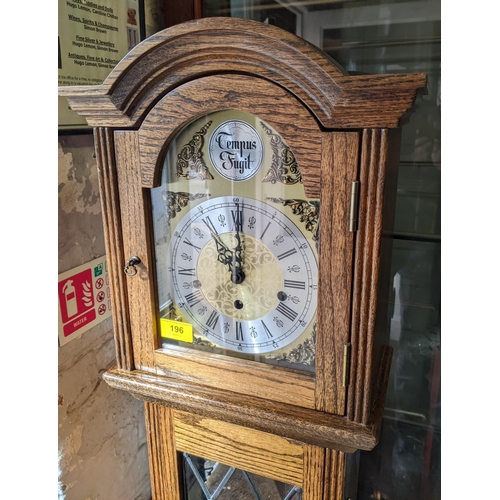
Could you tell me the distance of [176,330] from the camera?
2.47ft

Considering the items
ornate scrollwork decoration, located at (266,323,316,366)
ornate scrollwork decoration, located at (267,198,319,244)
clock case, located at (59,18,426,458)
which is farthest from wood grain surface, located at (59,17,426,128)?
ornate scrollwork decoration, located at (266,323,316,366)

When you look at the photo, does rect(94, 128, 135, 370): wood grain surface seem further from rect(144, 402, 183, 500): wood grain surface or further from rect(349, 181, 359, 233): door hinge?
rect(349, 181, 359, 233): door hinge

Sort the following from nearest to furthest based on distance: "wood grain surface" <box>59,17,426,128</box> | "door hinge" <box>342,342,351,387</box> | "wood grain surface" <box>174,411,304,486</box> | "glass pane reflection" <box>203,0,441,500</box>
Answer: "wood grain surface" <box>59,17,426,128</box> → "door hinge" <box>342,342,351,387</box> → "wood grain surface" <box>174,411,304,486</box> → "glass pane reflection" <box>203,0,441,500</box>

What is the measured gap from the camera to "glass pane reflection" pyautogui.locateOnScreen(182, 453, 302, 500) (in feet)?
2.53

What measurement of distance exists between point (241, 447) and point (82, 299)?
418 millimetres

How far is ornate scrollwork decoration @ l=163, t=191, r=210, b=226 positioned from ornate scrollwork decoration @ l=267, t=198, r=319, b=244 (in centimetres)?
15

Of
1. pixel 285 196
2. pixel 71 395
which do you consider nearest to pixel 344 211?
pixel 285 196

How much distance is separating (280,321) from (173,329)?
194mm

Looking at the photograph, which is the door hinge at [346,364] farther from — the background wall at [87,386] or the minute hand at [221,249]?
the background wall at [87,386]

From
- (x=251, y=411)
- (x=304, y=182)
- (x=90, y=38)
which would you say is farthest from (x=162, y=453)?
(x=90, y=38)

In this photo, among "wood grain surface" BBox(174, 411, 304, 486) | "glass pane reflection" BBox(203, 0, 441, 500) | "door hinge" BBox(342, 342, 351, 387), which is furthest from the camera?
"glass pane reflection" BBox(203, 0, 441, 500)

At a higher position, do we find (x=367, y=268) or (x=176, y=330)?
(x=367, y=268)

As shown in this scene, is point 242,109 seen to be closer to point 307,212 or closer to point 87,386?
point 307,212

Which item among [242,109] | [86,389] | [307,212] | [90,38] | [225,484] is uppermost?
[90,38]
